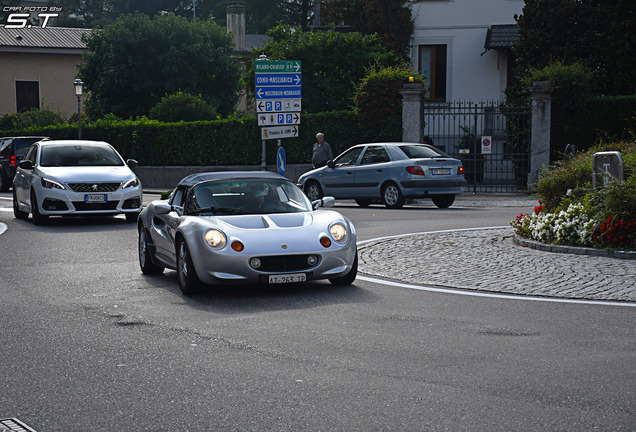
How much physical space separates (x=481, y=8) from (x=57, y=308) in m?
30.7

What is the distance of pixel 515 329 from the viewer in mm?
7684

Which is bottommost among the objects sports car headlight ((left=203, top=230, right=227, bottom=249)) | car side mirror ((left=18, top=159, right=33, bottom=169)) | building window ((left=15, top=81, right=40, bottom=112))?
sports car headlight ((left=203, top=230, right=227, bottom=249))

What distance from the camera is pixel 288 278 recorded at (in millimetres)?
9531

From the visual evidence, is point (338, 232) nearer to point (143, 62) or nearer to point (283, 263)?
point (283, 263)

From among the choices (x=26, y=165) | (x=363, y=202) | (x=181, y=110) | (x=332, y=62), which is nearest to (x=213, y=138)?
(x=332, y=62)

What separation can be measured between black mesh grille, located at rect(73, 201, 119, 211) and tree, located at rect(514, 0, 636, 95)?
16490 mm

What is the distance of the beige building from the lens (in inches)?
2277

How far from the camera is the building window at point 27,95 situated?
192 feet

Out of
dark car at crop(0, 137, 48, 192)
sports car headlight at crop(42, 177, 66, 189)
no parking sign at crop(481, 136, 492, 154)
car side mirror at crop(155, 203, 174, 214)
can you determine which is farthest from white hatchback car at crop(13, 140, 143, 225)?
dark car at crop(0, 137, 48, 192)

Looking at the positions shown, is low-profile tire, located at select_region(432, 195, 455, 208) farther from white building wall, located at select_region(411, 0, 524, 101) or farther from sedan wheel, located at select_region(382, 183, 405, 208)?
white building wall, located at select_region(411, 0, 524, 101)

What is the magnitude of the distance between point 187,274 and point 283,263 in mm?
977

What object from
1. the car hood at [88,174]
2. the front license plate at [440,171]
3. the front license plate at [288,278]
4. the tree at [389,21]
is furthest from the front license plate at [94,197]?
the tree at [389,21]

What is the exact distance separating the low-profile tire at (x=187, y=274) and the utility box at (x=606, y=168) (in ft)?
20.0
